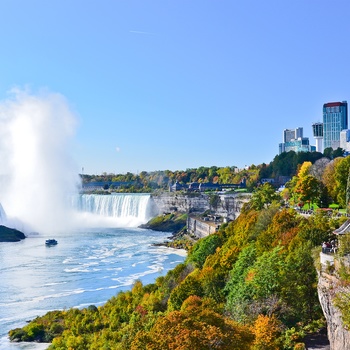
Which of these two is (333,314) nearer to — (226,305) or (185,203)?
(226,305)

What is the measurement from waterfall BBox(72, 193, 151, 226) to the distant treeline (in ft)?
41.1

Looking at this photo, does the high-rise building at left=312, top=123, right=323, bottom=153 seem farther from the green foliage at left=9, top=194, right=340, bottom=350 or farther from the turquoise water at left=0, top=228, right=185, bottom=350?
the green foliage at left=9, top=194, right=340, bottom=350

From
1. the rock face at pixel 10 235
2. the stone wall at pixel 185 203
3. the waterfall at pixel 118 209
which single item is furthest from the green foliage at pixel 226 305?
the waterfall at pixel 118 209

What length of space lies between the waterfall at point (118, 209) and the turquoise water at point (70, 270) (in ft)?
40.9

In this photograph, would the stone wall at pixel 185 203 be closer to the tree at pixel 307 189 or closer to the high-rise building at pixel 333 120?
the tree at pixel 307 189

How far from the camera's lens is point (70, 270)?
29.7 metres

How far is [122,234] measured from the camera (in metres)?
48.9

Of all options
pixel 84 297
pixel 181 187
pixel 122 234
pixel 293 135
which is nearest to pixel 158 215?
pixel 122 234

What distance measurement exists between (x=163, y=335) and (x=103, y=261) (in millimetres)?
24909

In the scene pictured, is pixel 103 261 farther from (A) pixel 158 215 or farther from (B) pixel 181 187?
(B) pixel 181 187

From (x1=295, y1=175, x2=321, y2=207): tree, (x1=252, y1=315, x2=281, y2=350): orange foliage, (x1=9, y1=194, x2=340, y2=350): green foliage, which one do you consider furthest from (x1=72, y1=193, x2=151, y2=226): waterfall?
(x1=252, y1=315, x2=281, y2=350): orange foliage

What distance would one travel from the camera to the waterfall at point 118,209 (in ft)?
195

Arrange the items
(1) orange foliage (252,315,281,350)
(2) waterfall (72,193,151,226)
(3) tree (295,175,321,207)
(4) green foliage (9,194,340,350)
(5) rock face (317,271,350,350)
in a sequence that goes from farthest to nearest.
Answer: (2) waterfall (72,193,151,226) → (3) tree (295,175,321,207) → (1) orange foliage (252,315,281,350) → (5) rock face (317,271,350,350) → (4) green foliage (9,194,340,350)

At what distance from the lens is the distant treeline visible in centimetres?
6438
